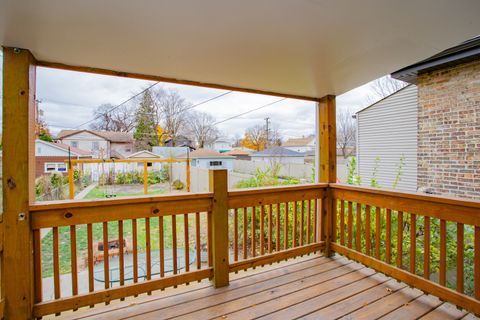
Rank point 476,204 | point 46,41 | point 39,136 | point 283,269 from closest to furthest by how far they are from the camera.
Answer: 1. point 46,41
2. point 476,204
3. point 39,136
4. point 283,269

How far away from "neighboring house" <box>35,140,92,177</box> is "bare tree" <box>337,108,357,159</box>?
4.66m

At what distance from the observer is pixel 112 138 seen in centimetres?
271

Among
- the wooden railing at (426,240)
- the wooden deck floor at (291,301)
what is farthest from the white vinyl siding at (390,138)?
the wooden deck floor at (291,301)

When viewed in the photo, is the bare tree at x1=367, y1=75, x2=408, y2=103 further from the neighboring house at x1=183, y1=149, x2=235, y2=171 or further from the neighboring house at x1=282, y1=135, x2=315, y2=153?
the neighboring house at x1=183, y1=149, x2=235, y2=171

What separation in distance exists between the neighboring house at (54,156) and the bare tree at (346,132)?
466cm

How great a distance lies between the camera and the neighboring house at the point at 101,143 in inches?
98.8

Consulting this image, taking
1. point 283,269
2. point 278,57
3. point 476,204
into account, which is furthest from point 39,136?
point 476,204

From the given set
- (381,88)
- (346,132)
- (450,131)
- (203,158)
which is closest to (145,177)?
(203,158)

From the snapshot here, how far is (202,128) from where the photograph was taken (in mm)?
3594

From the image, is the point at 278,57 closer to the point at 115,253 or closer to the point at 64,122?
the point at 64,122

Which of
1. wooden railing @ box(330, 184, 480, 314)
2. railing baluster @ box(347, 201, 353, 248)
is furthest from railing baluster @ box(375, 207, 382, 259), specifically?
railing baluster @ box(347, 201, 353, 248)

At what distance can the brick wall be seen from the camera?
3.17m

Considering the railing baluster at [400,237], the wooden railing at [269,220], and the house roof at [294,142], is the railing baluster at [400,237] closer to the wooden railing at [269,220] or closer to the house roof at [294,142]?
the wooden railing at [269,220]

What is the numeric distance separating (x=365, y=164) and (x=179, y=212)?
4751 mm
